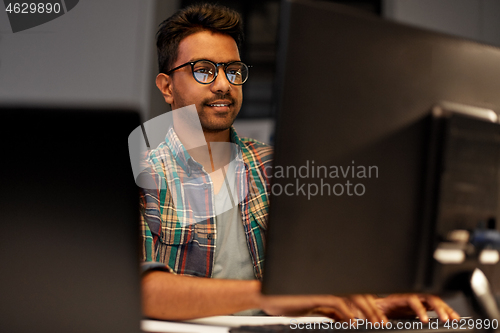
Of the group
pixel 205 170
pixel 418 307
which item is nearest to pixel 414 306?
pixel 418 307

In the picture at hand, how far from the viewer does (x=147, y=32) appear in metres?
1.72

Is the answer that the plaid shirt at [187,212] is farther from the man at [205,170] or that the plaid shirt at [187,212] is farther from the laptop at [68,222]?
the laptop at [68,222]

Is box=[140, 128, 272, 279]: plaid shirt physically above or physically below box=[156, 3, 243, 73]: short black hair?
below

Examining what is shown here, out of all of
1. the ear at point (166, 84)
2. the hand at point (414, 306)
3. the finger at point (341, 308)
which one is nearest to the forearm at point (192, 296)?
the finger at point (341, 308)

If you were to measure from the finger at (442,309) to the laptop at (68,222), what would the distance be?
1.67 feet

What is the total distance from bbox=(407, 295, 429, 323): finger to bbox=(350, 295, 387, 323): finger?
9cm

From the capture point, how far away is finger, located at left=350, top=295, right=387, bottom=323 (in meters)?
0.54

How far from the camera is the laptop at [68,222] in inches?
13.7

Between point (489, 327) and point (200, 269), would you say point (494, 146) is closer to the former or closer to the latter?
point (489, 327)

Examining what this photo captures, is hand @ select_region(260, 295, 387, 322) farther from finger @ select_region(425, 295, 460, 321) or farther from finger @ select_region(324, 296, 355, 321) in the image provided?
finger @ select_region(425, 295, 460, 321)

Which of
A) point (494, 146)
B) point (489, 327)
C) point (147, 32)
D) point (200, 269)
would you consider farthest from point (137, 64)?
point (489, 327)

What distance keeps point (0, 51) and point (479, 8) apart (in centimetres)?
270

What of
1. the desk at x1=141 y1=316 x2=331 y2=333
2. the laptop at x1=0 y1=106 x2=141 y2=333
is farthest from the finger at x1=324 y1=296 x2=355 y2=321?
the laptop at x1=0 y1=106 x2=141 y2=333

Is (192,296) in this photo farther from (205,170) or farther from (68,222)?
Answer: (205,170)
